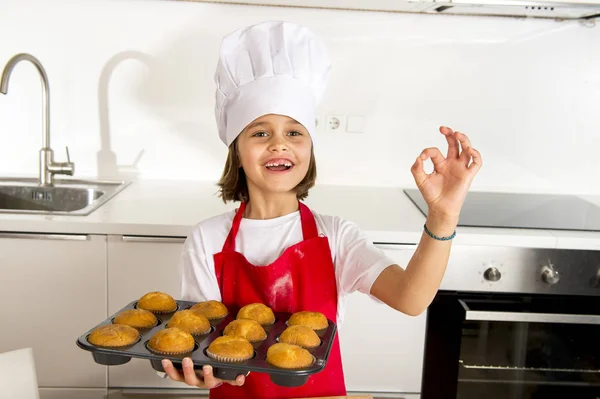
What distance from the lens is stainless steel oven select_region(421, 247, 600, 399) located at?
161 cm

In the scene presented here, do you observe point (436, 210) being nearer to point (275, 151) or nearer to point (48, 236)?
point (275, 151)

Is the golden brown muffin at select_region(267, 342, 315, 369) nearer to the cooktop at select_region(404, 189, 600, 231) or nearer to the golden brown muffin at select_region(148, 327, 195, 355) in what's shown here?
the golden brown muffin at select_region(148, 327, 195, 355)

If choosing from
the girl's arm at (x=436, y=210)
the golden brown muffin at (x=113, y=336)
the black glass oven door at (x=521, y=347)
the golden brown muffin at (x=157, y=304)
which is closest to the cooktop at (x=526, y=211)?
the black glass oven door at (x=521, y=347)

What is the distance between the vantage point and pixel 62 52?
1.97 metres

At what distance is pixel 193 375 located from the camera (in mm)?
944

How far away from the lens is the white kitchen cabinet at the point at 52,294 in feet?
5.09

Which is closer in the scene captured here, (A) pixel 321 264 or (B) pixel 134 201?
(A) pixel 321 264

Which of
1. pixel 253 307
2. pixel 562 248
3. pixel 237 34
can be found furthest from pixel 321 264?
pixel 562 248

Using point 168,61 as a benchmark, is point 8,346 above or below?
below

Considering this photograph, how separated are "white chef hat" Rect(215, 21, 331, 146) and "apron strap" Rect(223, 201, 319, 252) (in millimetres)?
159

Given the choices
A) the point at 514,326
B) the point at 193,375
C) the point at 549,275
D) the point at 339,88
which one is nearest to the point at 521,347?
the point at 514,326

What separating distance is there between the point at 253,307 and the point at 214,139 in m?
1.04

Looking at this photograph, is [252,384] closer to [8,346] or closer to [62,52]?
[8,346]

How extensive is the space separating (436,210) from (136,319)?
504mm
